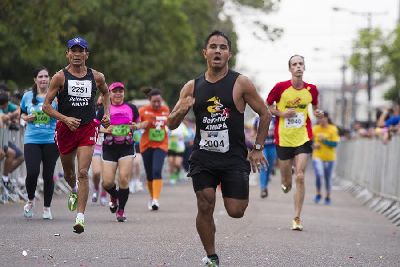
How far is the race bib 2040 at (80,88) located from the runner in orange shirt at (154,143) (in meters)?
5.75

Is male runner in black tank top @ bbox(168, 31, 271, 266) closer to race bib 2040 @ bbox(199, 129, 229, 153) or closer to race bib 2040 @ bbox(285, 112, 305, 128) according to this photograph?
race bib 2040 @ bbox(199, 129, 229, 153)

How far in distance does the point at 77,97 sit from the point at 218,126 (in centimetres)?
338

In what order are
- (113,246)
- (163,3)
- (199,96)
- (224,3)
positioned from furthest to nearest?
(224,3)
(163,3)
(113,246)
(199,96)

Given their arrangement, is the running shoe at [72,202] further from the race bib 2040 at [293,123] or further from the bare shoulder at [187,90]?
the race bib 2040 at [293,123]

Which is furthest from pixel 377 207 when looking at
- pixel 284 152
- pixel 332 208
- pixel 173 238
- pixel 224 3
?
pixel 224 3

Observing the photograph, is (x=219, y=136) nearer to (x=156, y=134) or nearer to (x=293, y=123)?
(x=293, y=123)

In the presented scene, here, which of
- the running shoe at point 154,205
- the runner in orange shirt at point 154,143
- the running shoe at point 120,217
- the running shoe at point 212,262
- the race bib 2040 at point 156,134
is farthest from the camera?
the race bib 2040 at point 156,134

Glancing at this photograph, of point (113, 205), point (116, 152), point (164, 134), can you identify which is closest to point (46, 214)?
point (113, 205)

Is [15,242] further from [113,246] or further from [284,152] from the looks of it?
[284,152]

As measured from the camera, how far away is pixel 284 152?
16000mm

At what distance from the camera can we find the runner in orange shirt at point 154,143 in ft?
61.1

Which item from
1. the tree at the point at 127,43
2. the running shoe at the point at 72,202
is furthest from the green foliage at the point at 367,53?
the running shoe at the point at 72,202

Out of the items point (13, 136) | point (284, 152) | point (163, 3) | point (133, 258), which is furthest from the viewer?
point (163, 3)

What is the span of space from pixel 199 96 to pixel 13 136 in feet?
37.8
